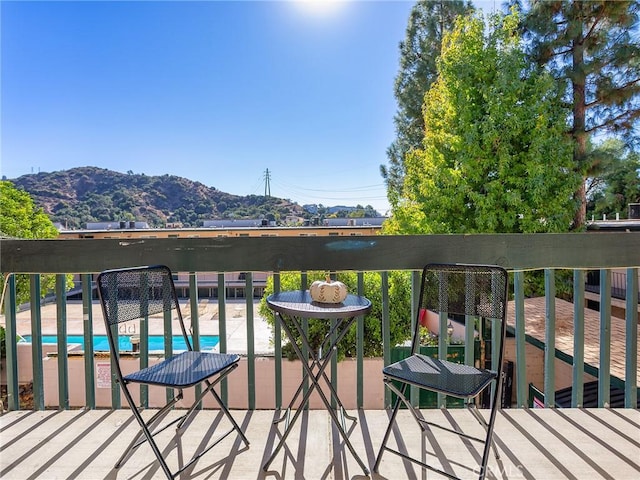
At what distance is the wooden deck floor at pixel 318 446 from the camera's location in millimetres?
1506

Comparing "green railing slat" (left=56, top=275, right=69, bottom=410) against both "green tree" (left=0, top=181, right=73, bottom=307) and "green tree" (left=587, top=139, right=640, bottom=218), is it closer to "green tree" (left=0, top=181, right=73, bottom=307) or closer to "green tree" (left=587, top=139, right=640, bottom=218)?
"green tree" (left=0, top=181, right=73, bottom=307)

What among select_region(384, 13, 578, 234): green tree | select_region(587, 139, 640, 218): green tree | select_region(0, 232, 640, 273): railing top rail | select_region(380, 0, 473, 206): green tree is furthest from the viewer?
select_region(380, 0, 473, 206): green tree

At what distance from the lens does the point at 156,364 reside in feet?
5.26

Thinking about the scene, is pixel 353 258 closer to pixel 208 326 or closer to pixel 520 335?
pixel 520 335

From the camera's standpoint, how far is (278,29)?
29.5 ft

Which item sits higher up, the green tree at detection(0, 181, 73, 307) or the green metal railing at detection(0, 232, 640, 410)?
the green tree at detection(0, 181, 73, 307)

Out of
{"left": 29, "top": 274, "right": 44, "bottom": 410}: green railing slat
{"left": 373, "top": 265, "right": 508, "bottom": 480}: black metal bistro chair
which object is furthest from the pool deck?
{"left": 373, "top": 265, "right": 508, "bottom": 480}: black metal bistro chair

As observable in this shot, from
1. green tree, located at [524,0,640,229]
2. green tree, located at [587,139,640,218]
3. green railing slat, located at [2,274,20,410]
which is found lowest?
green railing slat, located at [2,274,20,410]

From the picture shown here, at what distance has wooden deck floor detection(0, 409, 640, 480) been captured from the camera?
151 centimetres

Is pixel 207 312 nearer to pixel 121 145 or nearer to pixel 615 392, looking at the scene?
pixel 615 392

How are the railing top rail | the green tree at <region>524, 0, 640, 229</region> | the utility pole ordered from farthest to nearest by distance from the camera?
the utility pole → the green tree at <region>524, 0, 640, 229</region> → the railing top rail

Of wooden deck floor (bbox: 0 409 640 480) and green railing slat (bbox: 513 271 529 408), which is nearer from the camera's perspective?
wooden deck floor (bbox: 0 409 640 480)

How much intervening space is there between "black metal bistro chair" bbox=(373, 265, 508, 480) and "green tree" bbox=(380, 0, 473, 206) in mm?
11566

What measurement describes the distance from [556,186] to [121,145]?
1494 inches
